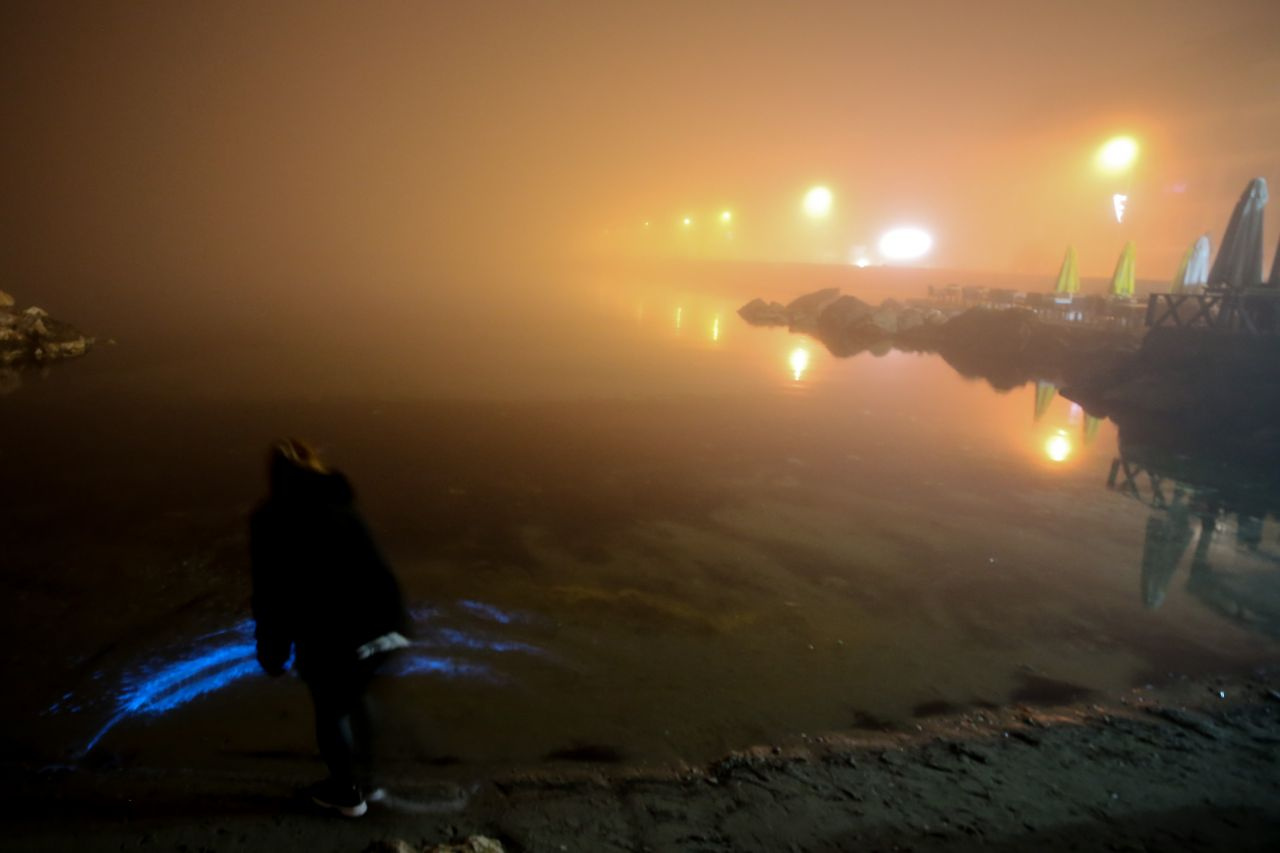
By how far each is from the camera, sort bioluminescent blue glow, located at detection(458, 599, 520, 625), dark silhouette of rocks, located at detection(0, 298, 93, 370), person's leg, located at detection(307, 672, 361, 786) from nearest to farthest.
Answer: person's leg, located at detection(307, 672, 361, 786), bioluminescent blue glow, located at detection(458, 599, 520, 625), dark silhouette of rocks, located at detection(0, 298, 93, 370)

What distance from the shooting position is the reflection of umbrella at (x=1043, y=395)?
49.8 feet

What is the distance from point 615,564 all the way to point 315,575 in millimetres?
4055

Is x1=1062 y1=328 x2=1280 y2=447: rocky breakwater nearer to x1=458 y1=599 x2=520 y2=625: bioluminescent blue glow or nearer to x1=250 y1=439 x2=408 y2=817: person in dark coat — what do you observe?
x1=458 y1=599 x2=520 y2=625: bioluminescent blue glow

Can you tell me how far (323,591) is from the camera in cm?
320

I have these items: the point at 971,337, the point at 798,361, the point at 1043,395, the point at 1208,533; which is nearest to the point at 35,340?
the point at 798,361

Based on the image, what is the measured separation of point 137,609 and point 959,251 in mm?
98502

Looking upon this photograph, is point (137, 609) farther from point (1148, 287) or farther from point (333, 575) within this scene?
point (1148, 287)

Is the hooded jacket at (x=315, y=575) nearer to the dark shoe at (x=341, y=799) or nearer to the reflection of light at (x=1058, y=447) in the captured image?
the dark shoe at (x=341, y=799)

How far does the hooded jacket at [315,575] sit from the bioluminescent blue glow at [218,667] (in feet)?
3.93

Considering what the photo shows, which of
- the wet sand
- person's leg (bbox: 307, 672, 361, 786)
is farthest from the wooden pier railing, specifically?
person's leg (bbox: 307, 672, 361, 786)

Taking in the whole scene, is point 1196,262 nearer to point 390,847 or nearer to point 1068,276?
point 1068,276

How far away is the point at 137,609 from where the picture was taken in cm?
575

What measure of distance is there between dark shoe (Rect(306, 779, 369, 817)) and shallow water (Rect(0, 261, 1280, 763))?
65 centimetres

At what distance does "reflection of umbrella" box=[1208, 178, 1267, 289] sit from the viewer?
14688 mm
